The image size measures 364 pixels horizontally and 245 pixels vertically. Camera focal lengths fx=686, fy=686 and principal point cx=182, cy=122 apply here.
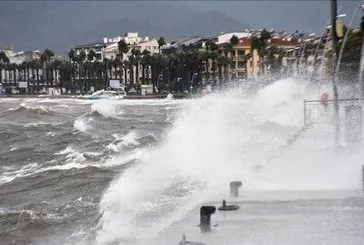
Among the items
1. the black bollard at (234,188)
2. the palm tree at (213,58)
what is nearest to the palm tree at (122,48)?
A: the palm tree at (213,58)

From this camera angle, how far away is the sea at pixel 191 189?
9.40 m

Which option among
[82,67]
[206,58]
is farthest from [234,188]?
[82,67]

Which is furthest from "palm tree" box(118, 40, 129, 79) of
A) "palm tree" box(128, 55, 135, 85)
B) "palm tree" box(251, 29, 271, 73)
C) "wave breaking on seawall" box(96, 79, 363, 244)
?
"wave breaking on seawall" box(96, 79, 363, 244)

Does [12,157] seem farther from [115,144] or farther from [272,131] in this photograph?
[272,131]

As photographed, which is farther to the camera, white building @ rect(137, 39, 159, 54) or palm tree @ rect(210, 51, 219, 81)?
white building @ rect(137, 39, 159, 54)

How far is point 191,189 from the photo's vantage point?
47.1 ft

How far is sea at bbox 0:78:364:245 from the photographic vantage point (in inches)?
370

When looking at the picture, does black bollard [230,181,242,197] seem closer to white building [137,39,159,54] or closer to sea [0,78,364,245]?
sea [0,78,364,245]

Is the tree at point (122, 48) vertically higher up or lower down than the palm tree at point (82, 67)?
higher up

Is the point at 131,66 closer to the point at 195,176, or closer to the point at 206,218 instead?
the point at 195,176

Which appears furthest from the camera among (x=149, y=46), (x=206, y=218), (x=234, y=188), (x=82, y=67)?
(x=149, y=46)

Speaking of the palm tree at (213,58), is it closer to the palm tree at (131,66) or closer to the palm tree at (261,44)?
the palm tree at (261,44)

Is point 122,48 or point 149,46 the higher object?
point 149,46

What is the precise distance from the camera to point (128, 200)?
13484 millimetres
